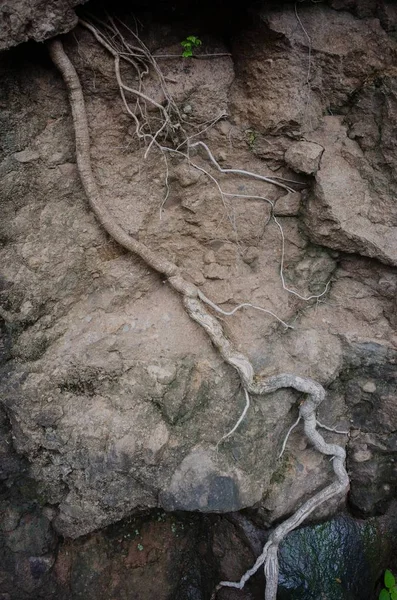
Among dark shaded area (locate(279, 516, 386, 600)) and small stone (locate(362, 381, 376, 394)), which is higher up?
small stone (locate(362, 381, 376, 394))

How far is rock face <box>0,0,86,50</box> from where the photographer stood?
2.42 m

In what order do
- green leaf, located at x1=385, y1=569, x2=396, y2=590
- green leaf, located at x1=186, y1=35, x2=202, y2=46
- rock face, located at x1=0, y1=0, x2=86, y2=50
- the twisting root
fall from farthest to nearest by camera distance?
1. green leaf, located at x1=385, y1=569, x2=396, y2=590
2. the twisting root
3. green leaf, located at x1=186, y1=35, x2=202, y2=46
4. rock face, located at x1=0, y1=0, x2=86, y2=50

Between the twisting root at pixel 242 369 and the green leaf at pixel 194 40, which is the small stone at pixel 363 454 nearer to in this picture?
the twisting root at pixel 242 369

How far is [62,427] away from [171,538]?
1.50 m

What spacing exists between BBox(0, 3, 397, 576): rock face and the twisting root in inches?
3.8

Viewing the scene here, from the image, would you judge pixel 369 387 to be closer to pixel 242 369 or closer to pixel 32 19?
pixel 242 369

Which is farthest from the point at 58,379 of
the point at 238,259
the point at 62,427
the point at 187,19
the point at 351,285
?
the point at 187,19

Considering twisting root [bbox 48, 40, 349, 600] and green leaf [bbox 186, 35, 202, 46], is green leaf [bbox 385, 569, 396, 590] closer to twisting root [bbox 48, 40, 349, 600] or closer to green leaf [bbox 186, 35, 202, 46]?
twisting root [bbox 48, 40, 349, 600]

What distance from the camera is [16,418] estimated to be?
303 centimetres

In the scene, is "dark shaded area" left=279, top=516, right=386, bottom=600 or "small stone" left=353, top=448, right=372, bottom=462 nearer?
"dark shaded area" left=279, top=516, right=386, bottom=600

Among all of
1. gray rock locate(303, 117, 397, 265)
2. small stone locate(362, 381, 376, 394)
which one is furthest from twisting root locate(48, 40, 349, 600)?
gray rock locate(303, 117, 397, 265)

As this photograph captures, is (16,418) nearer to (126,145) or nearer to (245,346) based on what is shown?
(245,346)

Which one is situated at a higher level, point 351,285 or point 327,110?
point 327,110

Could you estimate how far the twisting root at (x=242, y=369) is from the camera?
300cm
